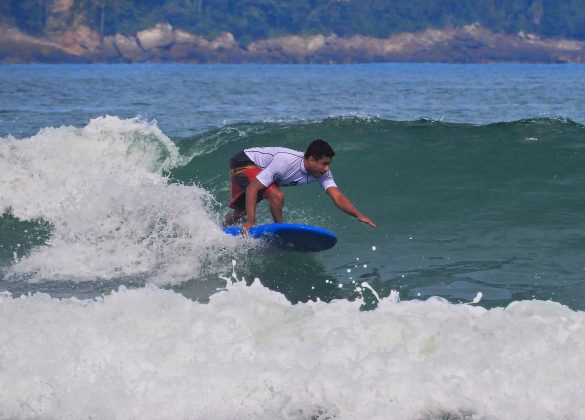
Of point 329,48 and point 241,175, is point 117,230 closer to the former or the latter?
point 241,175

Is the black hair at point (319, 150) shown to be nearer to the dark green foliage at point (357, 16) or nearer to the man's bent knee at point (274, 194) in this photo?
the man's bent knee at point (274, 194)

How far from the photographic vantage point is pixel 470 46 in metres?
140

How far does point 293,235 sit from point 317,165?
73 centimetres

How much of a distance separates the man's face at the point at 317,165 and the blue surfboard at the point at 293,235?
53 cm

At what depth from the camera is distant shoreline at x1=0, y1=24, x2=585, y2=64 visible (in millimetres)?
136000

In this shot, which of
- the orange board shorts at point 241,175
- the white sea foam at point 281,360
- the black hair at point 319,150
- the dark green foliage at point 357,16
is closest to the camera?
the white sea foam at point 281,360

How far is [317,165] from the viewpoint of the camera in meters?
8.98

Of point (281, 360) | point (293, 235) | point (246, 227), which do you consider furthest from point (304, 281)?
point (281, 360)

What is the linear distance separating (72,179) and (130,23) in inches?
5153

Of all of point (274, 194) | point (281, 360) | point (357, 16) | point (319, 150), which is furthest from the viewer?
point (357, 16)

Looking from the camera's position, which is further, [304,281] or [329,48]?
[329,48]

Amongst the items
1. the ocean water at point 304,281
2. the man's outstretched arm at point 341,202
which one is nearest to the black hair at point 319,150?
the man's outstretched arm at point 341,202

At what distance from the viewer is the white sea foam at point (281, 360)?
5914mm

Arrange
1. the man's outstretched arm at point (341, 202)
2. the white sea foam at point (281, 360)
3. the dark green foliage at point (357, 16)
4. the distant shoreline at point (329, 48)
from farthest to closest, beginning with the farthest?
the dark green foliage at point (357, 16), the distant shoreline at point (329, 48), the man's outstretched arm at point (341, 202), the white sea foam at point (281, 360)
